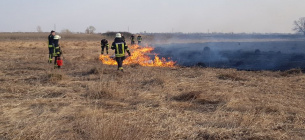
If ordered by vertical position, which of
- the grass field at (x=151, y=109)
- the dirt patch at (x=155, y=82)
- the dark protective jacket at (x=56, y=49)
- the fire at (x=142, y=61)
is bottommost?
the grass field at (x=151, y=109)

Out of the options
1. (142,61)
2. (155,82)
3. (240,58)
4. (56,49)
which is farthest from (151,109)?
(240,58)

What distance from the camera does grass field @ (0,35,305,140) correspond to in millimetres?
4055

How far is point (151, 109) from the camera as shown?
5.62 m

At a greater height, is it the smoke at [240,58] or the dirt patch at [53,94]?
the smoke at [240,58]

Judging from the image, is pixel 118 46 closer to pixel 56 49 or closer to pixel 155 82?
pixel 56 49

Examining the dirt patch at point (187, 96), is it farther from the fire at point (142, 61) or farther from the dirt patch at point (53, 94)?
the fire at point (142, 61)

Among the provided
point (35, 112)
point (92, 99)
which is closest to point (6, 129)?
point (35, 112)

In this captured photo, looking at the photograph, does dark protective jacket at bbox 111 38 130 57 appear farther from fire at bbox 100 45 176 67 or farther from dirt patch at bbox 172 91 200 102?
dirt patch at bbox 172 91 200 102

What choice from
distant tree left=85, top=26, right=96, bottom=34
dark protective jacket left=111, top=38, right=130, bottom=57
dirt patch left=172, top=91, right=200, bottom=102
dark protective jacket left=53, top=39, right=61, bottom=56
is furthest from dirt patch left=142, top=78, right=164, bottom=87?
distant tree left=85, top=26, right=96, bottom=34

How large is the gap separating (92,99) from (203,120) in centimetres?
286

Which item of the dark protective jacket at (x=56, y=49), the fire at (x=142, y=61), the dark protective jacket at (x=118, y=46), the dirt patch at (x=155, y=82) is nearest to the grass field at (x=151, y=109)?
the dirt patch at (x=155, y=82)

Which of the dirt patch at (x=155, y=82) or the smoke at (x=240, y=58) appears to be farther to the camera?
the smoke at (x=240, y=58)

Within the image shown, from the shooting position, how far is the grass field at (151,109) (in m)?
4.05

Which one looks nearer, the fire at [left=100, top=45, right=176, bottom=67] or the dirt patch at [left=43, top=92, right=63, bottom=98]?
the dirt patch at [left=43, top=92, right=63, bottom=98]
